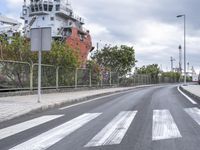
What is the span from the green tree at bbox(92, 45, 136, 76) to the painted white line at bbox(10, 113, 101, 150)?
150ft

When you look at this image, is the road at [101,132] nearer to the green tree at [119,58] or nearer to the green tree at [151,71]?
the green tree at [119,58]

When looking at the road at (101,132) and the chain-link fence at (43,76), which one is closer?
the road at (101,132)

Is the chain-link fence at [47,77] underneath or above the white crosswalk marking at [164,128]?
above

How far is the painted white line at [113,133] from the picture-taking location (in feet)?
26.2

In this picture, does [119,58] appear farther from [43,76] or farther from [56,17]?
[56,17]

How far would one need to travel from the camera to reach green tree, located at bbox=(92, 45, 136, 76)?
57.2 meters

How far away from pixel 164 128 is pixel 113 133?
4.90 feet

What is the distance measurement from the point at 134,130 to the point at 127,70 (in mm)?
48020

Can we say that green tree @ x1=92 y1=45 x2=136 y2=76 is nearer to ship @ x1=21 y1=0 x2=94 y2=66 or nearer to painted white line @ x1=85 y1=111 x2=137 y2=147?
ship @ x1=21 y1=0 x2=94 y2=66

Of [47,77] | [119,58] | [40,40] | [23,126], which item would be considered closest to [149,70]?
[119,58]

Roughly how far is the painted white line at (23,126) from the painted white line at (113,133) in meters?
1.94

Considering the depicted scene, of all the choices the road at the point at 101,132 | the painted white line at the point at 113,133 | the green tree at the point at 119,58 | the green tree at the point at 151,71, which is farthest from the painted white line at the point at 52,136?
the green tree at the point at 151,71

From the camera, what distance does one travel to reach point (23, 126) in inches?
413

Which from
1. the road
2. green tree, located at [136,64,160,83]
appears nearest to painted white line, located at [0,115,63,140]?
the road
